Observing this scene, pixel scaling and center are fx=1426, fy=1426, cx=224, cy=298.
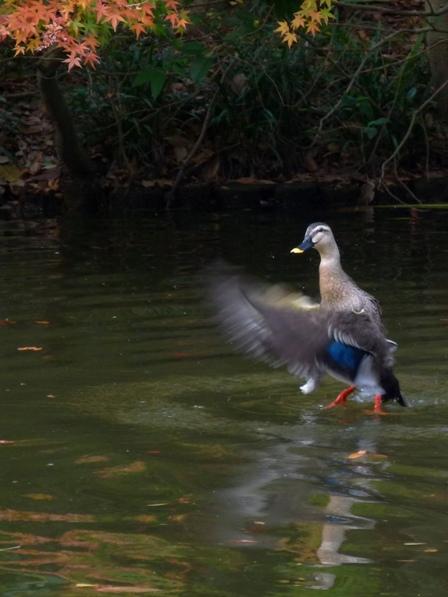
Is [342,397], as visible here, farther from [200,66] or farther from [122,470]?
[200,66]

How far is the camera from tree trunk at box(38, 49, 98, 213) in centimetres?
1502

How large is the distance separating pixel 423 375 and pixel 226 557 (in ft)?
11.1

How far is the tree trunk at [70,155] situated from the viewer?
15016mm

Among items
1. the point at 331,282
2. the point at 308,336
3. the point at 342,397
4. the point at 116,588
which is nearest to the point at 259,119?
the point at 331,282

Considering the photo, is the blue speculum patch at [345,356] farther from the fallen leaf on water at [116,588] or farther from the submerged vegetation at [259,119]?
the submerged vegetation at [259,119]

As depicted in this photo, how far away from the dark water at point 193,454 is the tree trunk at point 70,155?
12.3 ft

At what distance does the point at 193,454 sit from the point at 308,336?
1328 millimetres

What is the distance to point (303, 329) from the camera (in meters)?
7.57

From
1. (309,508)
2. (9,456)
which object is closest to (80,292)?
(9,456)

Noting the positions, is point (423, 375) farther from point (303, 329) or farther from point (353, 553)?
point (353, 553)

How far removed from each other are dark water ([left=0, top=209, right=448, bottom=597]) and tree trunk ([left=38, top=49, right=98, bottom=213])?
3741 millimetres

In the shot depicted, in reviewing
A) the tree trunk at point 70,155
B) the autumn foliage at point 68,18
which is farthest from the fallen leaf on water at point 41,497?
the tree trunk at point 70,155

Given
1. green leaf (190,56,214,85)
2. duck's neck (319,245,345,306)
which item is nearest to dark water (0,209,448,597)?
duck's neck (319,245,345,306)

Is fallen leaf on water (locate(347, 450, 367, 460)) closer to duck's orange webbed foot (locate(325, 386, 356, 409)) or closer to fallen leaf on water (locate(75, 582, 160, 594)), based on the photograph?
duck's orange webbed foot (locate(325, 386, 356, 409))
